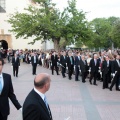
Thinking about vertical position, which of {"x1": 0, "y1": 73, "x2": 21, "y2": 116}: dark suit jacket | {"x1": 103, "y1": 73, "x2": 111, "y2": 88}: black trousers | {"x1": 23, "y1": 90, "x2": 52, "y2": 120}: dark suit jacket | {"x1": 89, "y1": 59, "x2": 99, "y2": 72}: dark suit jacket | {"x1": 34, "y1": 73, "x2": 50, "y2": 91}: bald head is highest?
{"x1": 34, "y1": 73, "x2": 50, "y2": 91}: bald head

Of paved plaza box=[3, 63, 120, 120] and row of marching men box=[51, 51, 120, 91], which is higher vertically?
row of marching men box=[51, 51, 120, 91]

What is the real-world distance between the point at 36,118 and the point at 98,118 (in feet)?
18.4

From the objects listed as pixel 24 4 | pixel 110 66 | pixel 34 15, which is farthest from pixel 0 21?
pixel 110 66

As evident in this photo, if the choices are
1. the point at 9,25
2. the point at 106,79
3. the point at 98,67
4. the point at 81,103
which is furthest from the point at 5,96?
the point at 9,25

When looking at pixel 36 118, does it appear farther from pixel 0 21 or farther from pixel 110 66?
pixel 0 21

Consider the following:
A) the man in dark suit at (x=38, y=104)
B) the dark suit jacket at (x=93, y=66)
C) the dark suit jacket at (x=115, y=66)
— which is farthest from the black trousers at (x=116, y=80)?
the man in dark suit at (x=38, y=104)

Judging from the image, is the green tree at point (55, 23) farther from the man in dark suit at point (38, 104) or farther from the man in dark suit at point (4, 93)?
the man in dark suit at point (38, 104)

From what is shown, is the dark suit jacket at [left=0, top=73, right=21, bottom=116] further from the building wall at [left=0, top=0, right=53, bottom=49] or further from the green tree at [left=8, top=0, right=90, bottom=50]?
the building wall at [left=0, top=0, right=53, bottom=49]

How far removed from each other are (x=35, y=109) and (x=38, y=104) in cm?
8

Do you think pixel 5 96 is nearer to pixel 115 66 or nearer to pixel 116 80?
pixel 116 80

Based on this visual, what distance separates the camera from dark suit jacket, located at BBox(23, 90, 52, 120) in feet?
11.9

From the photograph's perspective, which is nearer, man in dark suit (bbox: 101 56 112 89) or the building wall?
man in dark suit (bbox: 101 56 112 89)

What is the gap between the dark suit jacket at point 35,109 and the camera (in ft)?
11.9

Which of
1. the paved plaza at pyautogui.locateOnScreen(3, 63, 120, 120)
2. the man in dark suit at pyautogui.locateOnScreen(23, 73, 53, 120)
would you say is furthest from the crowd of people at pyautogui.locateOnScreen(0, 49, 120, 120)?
the paved plaza at pyautogui.locateOnScreen(3, 63, 120, 120)
